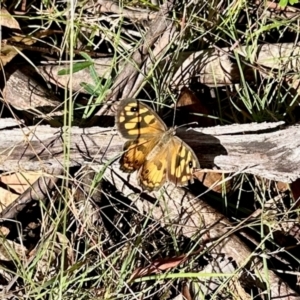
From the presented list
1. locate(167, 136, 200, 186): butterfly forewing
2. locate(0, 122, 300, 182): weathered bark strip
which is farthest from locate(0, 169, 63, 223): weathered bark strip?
locate(167, 136, 200, 186): butterfly forewing

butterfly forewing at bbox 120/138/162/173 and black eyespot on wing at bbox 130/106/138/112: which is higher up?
black eyespot on wing at bbox 130/106/138/112

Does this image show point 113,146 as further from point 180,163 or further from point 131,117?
point 180,163

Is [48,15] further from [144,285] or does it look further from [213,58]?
[144,285]

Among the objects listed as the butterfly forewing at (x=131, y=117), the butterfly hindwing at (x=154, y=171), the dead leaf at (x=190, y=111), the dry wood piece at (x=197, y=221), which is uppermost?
the butterfly forewing at (x=131, y=117)

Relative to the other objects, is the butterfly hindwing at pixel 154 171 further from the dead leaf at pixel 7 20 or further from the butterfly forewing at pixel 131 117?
the dead leaf at pixel 7 20

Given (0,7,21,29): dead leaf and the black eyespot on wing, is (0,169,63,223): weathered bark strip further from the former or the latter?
(0,7,21,29): dead leaf

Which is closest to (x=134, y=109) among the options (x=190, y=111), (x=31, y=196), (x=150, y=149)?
(x=150, y=149)

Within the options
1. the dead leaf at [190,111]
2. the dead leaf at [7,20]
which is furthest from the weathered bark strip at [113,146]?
the dead leaf at [7,20]

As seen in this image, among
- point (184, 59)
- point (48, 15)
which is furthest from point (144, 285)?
point (48, 15)
